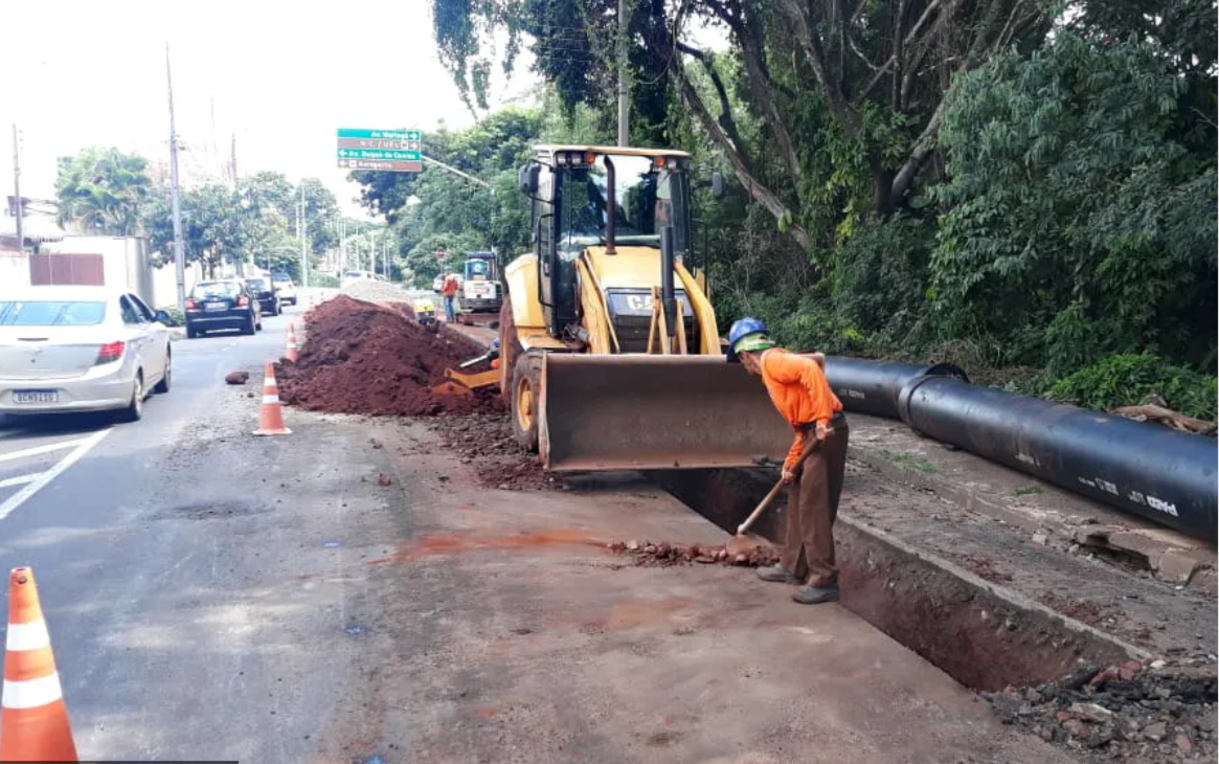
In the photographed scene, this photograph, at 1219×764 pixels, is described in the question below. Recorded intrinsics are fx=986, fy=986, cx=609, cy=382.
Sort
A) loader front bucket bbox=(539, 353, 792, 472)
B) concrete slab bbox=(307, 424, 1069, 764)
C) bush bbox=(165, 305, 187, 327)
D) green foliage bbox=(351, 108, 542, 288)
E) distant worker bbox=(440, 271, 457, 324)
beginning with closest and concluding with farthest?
1. concrete slab bbox=(307, 424, 1069, 764)
2. loader front bucket bbox=(539, 353, 792, 472)
3. distant worker bbox=(440, 271, 457, 324)
4. bush bbox=(165, 305, 187, 327)
5. green foliage bbox=(351, 108, 542, 288)

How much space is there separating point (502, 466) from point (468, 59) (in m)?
12.6

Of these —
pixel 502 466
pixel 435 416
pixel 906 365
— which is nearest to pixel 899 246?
pixel 906 365

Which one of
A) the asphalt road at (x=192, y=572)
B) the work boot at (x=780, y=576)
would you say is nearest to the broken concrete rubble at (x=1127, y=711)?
the work boot at (x=780, y=576)

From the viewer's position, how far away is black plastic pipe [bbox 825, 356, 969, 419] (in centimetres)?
1086

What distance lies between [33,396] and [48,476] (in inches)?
93.0

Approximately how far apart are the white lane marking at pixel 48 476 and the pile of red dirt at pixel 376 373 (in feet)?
9.42

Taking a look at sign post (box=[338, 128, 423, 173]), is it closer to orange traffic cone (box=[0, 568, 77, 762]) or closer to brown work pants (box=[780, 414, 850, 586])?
brown work pants (box=[780, 414, 850, 586])

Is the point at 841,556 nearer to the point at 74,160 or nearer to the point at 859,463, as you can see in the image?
the point at 859,463

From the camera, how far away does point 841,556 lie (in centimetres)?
755

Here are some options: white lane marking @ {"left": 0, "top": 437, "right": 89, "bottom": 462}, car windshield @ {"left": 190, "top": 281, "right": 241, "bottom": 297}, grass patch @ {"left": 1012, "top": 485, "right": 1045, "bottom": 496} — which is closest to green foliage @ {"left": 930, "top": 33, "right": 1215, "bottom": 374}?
grass patch @ {"left": 1012, "top": 485, "right": 1045, "bottom": 496}

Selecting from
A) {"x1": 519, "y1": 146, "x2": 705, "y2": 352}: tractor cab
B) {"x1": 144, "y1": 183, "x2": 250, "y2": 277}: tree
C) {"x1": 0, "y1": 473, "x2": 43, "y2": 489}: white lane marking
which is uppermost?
{"x1": 144, "y1": 183, "x2": 250, "y2": 277}: tree

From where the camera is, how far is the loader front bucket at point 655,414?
8.21 meters

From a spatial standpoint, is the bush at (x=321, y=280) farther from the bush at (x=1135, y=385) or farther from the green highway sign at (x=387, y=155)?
the bush at (x=1135, y=385)

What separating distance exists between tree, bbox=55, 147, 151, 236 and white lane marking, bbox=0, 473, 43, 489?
119 feet
